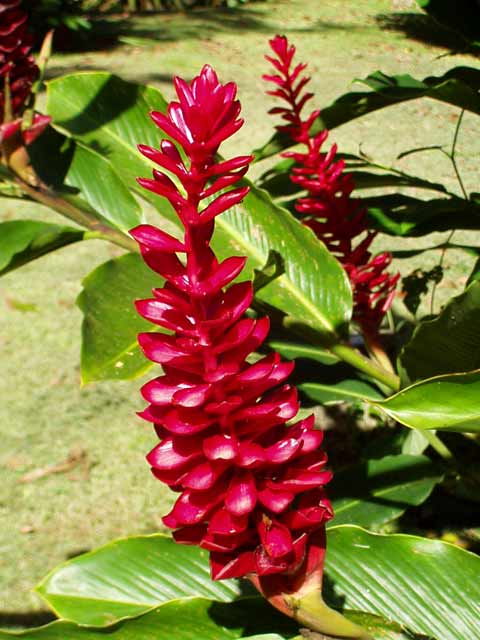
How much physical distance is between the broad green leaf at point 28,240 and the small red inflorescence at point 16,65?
17 cm

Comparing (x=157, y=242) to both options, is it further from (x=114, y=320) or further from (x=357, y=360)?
(x=357, y=360)

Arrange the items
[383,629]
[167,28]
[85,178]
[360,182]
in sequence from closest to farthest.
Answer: [383,629] < [85,178] < [360,182] < [167,28]

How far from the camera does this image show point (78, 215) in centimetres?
148

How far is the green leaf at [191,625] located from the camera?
1.03m

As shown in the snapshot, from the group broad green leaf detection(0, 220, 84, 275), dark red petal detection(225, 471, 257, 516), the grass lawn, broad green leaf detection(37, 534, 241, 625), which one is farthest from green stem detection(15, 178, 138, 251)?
the grass lawn

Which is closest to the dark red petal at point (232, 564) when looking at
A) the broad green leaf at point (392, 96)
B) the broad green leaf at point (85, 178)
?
the broad green leaf at point (85, 178)

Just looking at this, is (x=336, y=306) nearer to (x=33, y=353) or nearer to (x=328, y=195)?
(x=328, y=195)

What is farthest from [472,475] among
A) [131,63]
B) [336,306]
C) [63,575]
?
[131,63]

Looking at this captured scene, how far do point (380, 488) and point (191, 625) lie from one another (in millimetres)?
785

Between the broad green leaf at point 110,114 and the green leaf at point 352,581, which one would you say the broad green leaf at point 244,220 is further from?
the green leaf at point 352,581

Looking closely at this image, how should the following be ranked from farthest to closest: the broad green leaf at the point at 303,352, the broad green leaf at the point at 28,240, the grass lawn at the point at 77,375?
the grass lawn at the point at 77,375 < the broad green leaf at the point at 303,352 < the broad green leaf at the point at 28,240

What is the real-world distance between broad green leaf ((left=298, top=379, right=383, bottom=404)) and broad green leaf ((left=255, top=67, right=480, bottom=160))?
23.6 inches

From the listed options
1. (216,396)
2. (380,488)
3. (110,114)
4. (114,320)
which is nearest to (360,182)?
(110,114)

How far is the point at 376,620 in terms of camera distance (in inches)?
40.9
